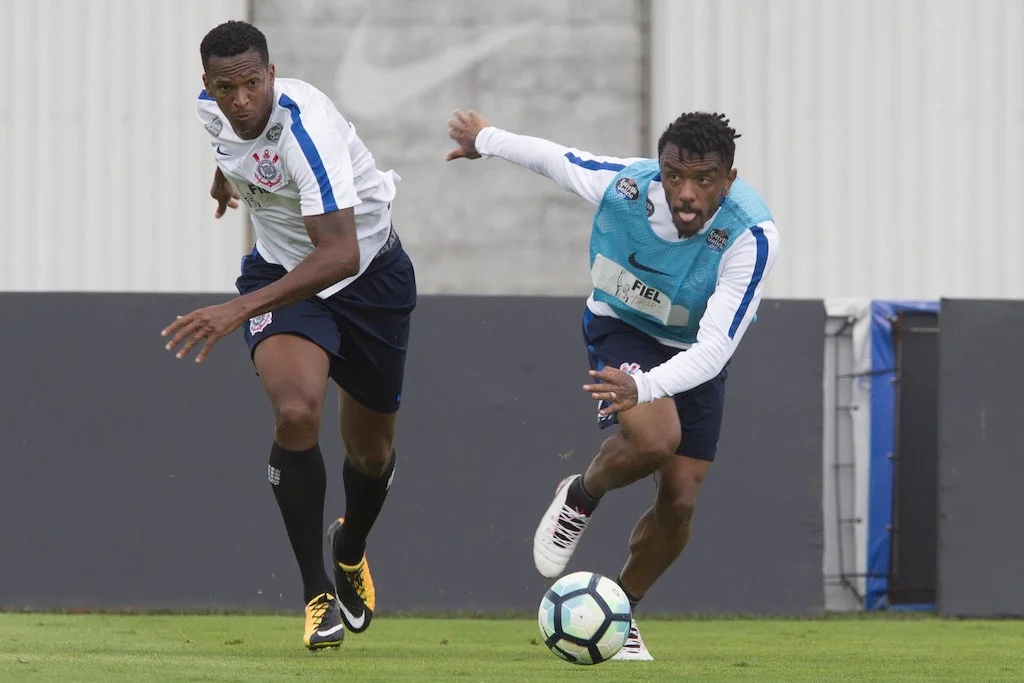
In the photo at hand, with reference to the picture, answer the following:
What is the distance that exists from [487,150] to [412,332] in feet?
10.8

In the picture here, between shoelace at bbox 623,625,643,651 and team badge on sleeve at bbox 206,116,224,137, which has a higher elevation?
team badge on sleeve at bbox 206,116,224,137

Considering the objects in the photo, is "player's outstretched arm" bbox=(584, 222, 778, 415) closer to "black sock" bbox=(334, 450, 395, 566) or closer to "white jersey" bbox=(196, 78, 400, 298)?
"white jersey" bbox=(196, 78, 400, 298)

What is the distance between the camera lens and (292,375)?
5633mm

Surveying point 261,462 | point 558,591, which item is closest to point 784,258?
point 261,462

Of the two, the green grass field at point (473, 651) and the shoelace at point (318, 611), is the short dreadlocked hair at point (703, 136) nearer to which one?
the green grass field at point (473, 651)

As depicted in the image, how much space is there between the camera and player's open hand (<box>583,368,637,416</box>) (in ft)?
17.7

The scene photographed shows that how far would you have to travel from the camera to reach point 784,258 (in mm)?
13727

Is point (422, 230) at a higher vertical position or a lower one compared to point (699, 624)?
higher

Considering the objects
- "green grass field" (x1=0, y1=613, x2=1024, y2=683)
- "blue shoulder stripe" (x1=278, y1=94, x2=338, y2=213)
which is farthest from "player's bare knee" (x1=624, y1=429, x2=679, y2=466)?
"blue shoulder stripe" (x1=278, y1=94, x2=338, y2=213)

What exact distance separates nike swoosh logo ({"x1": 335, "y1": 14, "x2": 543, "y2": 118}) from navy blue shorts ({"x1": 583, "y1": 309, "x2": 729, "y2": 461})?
298 inches

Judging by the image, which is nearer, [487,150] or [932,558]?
[487,150]

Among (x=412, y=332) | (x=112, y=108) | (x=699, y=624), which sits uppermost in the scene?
(x=112, y=108)

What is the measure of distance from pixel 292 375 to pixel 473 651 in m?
1.63

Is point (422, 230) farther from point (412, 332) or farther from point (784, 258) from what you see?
point (412, 332)
